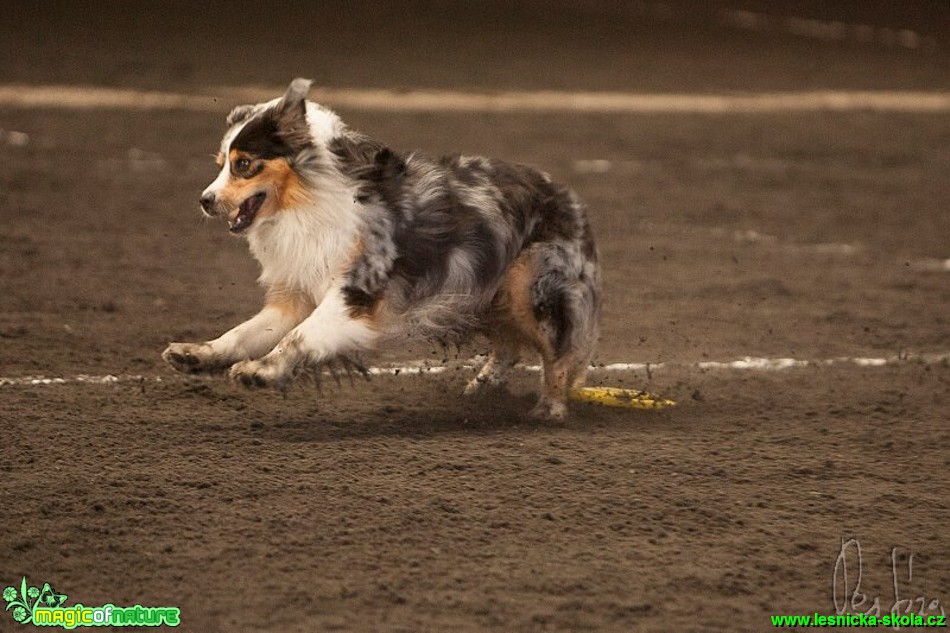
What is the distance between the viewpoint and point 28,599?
4965 millimetres

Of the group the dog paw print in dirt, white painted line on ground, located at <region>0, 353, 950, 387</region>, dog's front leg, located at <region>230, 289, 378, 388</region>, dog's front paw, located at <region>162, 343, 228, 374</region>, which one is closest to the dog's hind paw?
white painted line on ground, located at <region>0, 353, 950, 387</region>

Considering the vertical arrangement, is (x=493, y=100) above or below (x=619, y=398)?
above

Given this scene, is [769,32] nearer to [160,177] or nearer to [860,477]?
[160,177]

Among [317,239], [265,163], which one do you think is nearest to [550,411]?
[317,239]

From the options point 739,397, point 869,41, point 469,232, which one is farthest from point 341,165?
point 869,41

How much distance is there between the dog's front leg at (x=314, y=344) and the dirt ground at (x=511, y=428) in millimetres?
428

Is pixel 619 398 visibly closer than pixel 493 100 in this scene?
Yes

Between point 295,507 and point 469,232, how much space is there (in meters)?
1.65

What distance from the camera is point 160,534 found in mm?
5539

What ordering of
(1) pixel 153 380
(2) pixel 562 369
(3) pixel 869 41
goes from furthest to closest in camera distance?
(3) pixel 869 41 < (1) pixel 153 380 < (2) pixel 562 369

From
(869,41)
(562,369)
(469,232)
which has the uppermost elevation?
(869,41)

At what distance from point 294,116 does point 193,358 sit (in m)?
1.16
